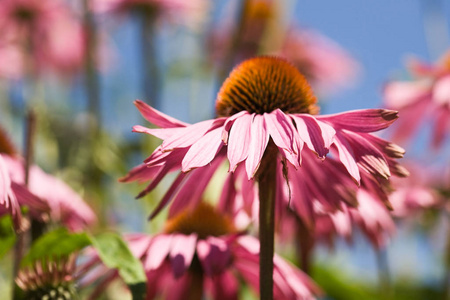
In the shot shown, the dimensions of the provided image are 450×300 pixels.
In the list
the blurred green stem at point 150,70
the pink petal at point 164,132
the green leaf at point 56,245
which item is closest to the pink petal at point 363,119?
the pink petal at point 164,132

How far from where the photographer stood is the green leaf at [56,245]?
0.63m

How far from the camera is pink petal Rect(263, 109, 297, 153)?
1.69 feet

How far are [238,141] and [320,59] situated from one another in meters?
2.09

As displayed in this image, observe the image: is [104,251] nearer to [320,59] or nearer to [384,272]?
[384,272]

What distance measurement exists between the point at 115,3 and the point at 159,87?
418 millimetres

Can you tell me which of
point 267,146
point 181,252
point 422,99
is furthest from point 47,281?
point 422,99

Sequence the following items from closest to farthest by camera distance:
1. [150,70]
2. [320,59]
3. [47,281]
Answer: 1. [47,281]
2. [150,70]
3. [320,59]

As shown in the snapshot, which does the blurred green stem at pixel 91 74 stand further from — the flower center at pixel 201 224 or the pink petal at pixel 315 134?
the pink petal at pixel 315 134

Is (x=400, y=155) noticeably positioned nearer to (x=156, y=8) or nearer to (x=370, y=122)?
(x=370, y=122)

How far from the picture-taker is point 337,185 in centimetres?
64

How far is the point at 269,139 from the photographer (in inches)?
22.9

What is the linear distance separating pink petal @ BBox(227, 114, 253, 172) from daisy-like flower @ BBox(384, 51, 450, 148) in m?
0.59

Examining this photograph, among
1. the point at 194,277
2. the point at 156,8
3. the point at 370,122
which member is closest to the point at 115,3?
the point at 156,8

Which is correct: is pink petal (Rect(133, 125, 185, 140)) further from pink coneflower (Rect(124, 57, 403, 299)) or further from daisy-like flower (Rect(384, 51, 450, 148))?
daisy-like flower (Rect(384, 51, 450, 148))
